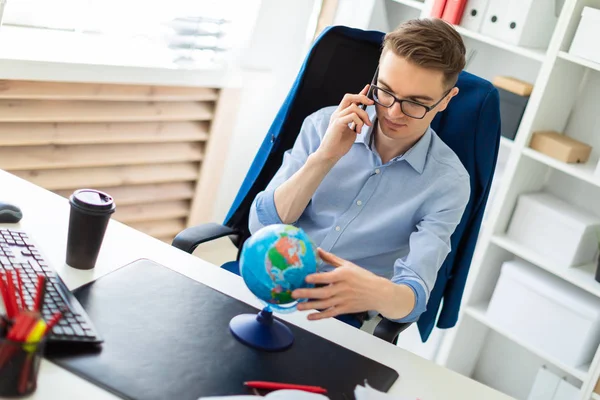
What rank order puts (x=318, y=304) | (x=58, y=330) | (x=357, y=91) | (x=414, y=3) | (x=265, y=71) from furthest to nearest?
(x=265, y=71)
(x=414, y=3)
(x=357, y=91)
(x=318, y=304)
(x=58, y=330)

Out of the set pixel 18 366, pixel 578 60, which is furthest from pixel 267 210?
pixel 578 60

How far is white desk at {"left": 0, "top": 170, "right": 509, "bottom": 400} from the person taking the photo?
4.72ft

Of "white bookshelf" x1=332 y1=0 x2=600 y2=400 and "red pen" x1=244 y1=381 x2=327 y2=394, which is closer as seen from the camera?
"red pen" x1=244 y1=381 x2=327 y2=394

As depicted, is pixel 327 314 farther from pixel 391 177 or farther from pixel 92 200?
pixel 391 177

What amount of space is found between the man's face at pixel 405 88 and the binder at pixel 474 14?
126 centimetres

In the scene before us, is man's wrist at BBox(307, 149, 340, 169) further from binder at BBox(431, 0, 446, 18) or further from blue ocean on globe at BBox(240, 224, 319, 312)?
binder at BBox(431, 0, 446, 18)

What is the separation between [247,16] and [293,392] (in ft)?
7.22

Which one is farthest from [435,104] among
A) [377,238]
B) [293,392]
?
[293,392]

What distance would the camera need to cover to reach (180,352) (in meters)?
1.29

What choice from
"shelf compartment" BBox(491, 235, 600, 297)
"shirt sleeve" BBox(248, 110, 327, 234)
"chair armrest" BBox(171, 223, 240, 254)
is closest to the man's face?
"shirt sleeve" BBox(248, 110, 327, 234)

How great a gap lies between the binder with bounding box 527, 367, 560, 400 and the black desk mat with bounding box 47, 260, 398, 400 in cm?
180

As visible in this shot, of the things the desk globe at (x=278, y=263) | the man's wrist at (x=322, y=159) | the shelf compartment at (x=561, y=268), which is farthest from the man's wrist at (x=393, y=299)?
the shelf compartment at (x=561, y=268)

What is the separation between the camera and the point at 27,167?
2.66 meters

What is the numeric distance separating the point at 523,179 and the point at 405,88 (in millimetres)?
1344
